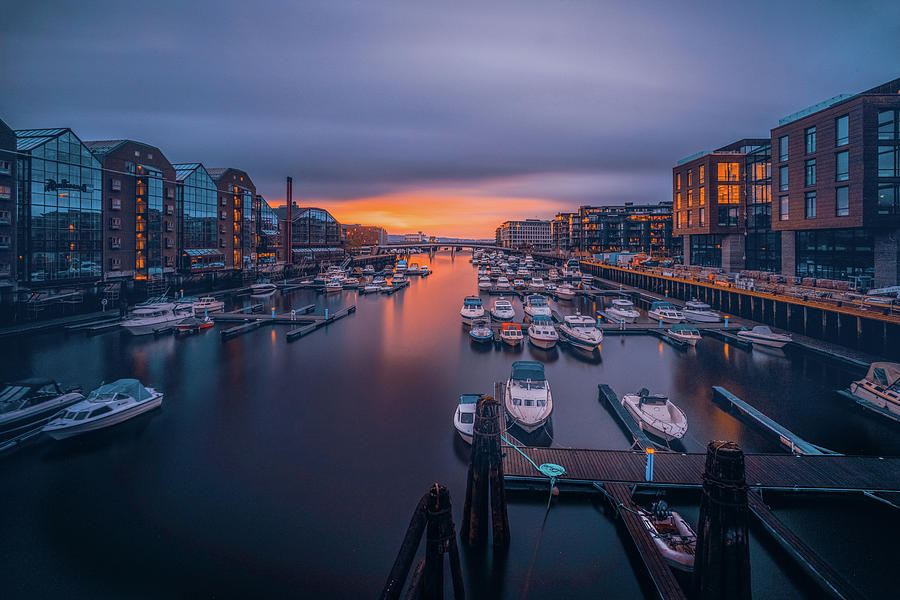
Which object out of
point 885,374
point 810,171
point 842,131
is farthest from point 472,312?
point 842,131

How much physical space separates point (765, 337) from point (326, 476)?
35.2 m

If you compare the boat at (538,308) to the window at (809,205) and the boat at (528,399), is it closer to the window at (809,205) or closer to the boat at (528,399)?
the boat at (528,399)

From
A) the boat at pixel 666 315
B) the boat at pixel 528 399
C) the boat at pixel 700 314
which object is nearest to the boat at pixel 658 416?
the boat at pixel 528 399

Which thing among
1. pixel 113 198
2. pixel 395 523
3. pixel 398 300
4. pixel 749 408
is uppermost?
pixel 113 198

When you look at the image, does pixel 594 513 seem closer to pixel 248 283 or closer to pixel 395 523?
pixel 395 523

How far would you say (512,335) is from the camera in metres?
35.8

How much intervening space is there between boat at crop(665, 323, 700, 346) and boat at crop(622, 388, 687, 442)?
59.1 ft

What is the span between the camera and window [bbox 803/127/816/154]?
38.5 meters

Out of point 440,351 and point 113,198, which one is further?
point 113,198

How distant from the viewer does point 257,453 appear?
57.7 ft

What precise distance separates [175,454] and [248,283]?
6361 cm

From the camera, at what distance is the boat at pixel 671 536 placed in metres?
10.3

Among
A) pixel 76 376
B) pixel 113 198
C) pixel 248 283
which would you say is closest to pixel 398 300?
pixel 248 283

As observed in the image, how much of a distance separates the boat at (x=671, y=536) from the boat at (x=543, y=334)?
22302mm
